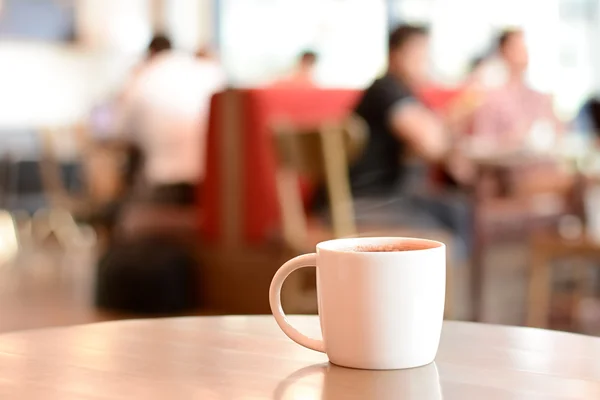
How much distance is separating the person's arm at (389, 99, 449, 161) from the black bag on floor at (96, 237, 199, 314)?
1276 millimetres

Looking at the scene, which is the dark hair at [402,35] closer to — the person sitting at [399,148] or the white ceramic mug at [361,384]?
the person sitting at [399,148]

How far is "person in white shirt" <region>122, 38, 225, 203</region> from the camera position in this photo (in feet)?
14.5

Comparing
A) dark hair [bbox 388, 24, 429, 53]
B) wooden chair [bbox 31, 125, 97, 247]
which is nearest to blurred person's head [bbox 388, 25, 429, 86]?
dark hair [bbox 388, 24, 429, 53]

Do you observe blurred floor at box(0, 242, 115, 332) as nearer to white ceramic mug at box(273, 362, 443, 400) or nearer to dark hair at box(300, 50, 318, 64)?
dark hair at box(300, 50, 318, 64)

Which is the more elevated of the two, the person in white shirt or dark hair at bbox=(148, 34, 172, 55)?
dark hair at bbox=(148, 34, 172, 55)

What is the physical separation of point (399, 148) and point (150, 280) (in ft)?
4.38

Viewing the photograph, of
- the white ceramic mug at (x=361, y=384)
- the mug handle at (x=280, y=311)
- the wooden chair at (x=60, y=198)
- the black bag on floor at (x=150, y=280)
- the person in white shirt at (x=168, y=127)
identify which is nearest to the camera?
the white ceramic mug at (x=361, y=384)

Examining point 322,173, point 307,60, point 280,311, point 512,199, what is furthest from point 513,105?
point 280,311

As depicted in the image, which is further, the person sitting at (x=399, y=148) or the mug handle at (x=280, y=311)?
the person sitting at (x=399, y=148)

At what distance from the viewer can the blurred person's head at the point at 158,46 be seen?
15.6 ft

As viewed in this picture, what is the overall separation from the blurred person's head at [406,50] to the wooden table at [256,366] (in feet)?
9.03

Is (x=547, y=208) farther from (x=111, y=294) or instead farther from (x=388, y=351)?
(x=388, y=351)

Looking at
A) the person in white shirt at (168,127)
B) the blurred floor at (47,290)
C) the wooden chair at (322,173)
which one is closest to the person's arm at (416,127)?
the wooden chair at (322,173)

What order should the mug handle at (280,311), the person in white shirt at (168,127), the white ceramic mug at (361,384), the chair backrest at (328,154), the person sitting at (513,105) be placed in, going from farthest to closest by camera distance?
1. the person sitting at (513,105)
2. the person in white shirt at (168,127)
3. the chair backrest at (328,154)
4. the mug handle at (280,311)
5. the white ceramic mug at (361,384)
